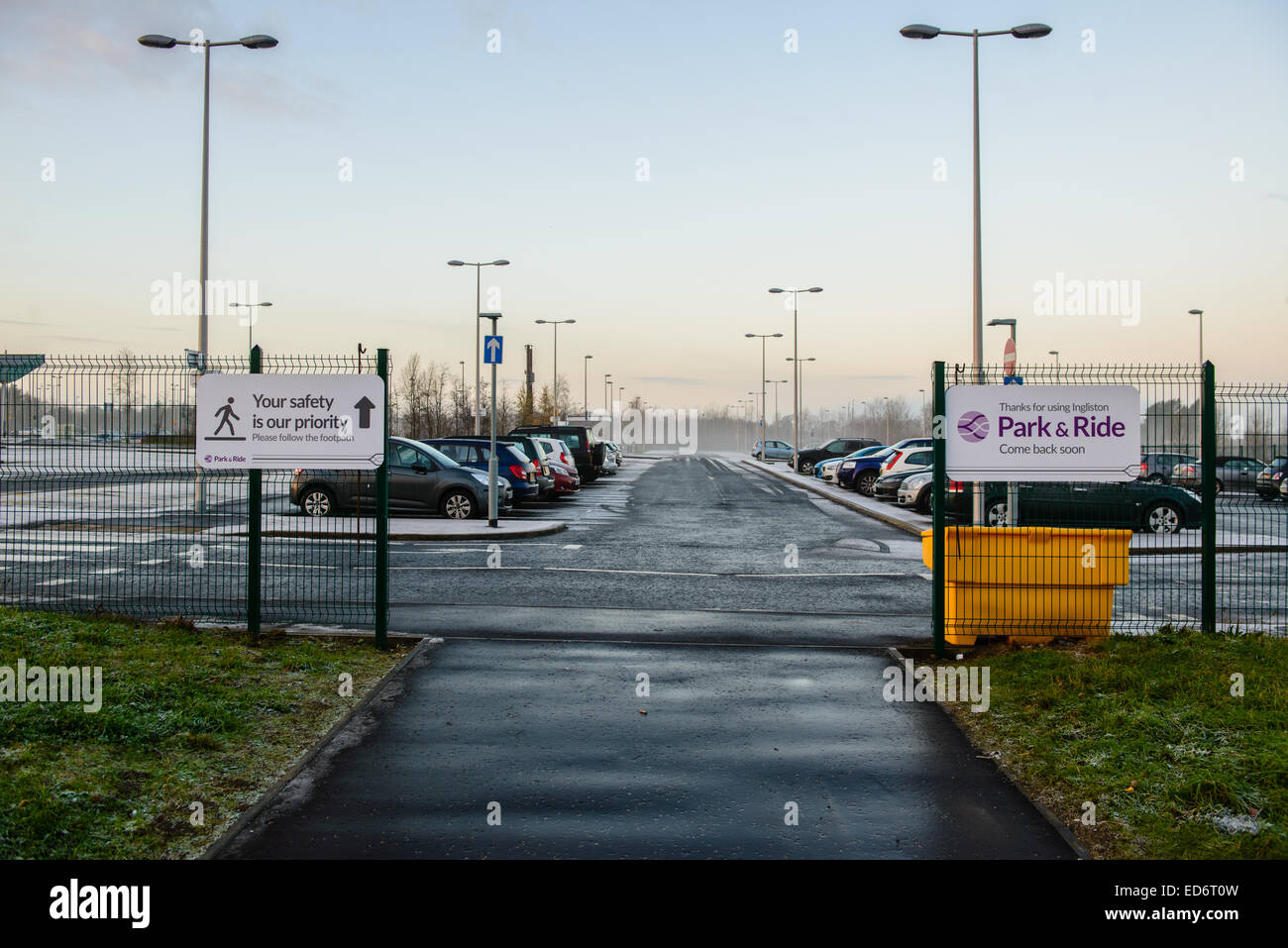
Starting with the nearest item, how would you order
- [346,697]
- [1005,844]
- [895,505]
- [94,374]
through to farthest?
[1005,844] < [346,697] < [94,374] < [895,505]

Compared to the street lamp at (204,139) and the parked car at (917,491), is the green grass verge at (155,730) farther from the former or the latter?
the parked car at (917,491)

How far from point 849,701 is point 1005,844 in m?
2.53

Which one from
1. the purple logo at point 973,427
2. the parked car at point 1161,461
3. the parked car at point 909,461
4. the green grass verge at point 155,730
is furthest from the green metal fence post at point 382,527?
the parked car at point 909,461

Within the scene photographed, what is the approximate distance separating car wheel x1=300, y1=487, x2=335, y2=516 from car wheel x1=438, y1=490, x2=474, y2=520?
248cm

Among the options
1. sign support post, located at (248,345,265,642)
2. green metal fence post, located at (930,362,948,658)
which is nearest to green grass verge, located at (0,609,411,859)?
sign support post, located at (248,345,265,642)

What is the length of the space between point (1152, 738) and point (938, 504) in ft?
8.64

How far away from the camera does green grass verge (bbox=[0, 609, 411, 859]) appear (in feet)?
15.3

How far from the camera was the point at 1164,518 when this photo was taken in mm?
19391

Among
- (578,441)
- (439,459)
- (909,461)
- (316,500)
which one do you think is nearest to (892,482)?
(909,461)

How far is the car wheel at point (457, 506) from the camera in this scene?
21.9 m

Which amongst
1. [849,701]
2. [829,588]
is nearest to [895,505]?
[829,588]

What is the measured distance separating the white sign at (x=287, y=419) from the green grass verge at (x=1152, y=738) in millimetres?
5092

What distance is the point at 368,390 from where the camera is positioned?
8.33 metres
